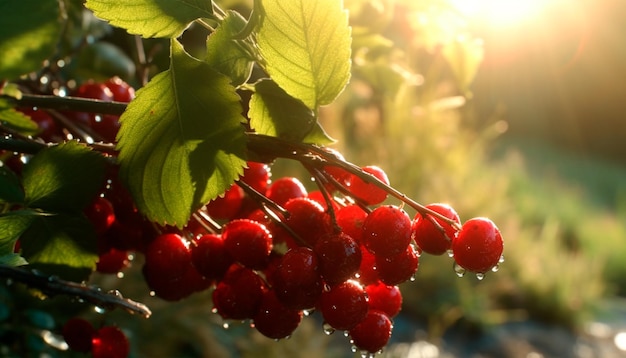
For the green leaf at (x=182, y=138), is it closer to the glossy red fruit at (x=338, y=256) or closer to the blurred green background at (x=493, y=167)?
the glossy red fruit at (x=338, y=256)

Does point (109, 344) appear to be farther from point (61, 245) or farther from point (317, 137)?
point (317, 137)

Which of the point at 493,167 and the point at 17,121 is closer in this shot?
the point at 17,121

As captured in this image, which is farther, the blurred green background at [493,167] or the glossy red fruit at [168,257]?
the blurred green background at [493,167]

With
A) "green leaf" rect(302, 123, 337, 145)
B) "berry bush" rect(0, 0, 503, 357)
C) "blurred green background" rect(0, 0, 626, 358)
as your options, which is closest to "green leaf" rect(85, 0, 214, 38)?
"berry bush" rect(0, 0, 503, 357)

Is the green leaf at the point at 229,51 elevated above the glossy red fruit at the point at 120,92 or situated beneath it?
elevated above

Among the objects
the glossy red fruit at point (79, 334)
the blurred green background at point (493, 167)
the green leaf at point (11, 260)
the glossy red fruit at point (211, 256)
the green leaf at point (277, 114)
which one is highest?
the blurred green background at point (493, 167)

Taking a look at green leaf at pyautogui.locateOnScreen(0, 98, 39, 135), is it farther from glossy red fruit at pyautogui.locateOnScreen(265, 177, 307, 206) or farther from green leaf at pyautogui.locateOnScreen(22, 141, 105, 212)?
glossy red fruit at pyautogui.locateOnScreen(265, 177, 307, 206)

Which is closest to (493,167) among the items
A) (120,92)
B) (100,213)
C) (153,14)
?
(120,92)

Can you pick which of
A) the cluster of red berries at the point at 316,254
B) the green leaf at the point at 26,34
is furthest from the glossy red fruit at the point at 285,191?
the green leaf at the point at 26,34
